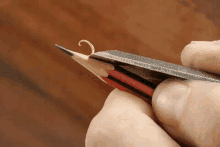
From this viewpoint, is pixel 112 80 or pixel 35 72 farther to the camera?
pixel 35 72

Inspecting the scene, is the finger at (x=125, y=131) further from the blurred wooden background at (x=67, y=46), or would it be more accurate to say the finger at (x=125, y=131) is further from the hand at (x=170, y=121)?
the blurred wooden background at (x=67, y=46)

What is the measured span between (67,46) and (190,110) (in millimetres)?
288

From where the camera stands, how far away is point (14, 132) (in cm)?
35

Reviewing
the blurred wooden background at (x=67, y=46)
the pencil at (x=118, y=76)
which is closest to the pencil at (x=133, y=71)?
the pencil at (x=118, y=76)

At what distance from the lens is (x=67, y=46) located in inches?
15.5

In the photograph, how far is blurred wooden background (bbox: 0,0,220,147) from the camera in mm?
357

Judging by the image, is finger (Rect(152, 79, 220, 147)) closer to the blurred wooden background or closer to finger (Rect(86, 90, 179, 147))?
finger (Rect(86, 90, 179, 147))

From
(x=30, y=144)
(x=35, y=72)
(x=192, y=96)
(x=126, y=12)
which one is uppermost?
(x=126, y=12)

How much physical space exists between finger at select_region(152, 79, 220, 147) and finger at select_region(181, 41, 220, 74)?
0.15 feet

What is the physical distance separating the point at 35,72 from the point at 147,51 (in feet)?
0.77

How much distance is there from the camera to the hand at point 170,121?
0.17m

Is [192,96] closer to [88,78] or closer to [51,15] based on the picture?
[88,78]

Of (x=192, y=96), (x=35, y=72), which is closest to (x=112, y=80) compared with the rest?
(x=192, y=96)

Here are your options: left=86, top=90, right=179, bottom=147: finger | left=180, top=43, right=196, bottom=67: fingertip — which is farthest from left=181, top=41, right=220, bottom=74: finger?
left=86, top=90, right=179, bottom=147: finger
